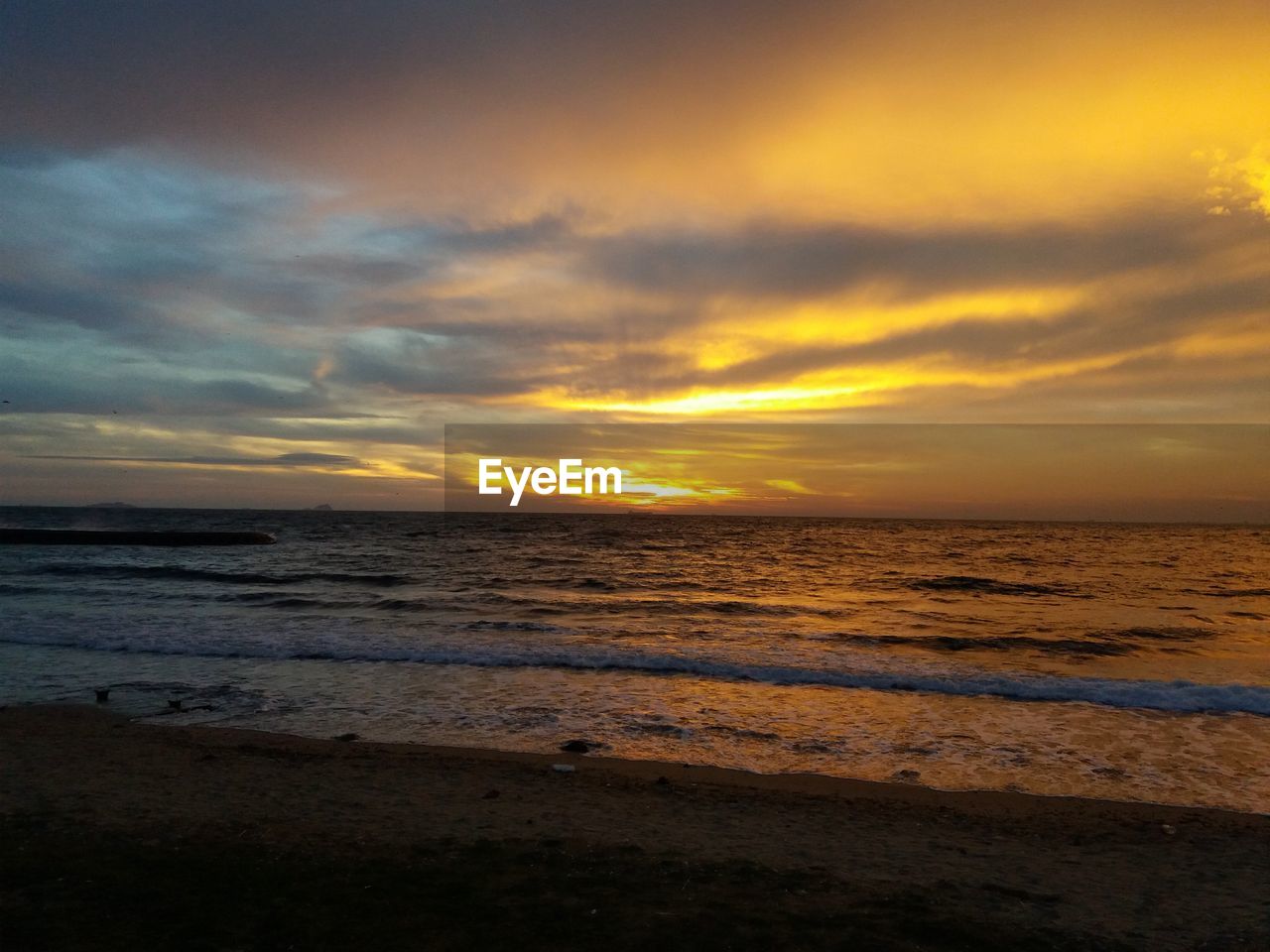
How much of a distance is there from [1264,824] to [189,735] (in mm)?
16109

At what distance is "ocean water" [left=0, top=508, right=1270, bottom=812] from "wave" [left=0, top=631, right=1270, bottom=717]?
0.09m

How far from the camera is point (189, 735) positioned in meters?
13.1

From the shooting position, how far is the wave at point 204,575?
135ft

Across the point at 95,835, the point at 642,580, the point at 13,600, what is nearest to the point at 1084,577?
the point at 642,580

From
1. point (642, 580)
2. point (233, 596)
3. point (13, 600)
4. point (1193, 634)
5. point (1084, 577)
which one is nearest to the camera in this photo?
point (1193, 634)

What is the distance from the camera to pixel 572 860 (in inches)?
312

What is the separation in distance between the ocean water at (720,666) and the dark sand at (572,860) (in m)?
1.81

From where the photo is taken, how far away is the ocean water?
13188 mm

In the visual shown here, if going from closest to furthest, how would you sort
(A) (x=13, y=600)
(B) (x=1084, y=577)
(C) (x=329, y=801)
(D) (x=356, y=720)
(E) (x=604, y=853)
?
(E) (x=604, y=853)
(C) (x=329, y=801)
(D) (x=356, y=720)
(A) (x=13, y=600)
(B) (x=1084, y=577)

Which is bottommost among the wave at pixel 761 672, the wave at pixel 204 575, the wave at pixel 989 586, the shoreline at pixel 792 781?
the wave at pixel 204 575

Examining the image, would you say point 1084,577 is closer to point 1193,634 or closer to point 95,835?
point 1193,634

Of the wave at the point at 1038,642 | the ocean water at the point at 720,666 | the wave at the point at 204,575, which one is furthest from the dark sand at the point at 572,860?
the wave at the point at 204,575

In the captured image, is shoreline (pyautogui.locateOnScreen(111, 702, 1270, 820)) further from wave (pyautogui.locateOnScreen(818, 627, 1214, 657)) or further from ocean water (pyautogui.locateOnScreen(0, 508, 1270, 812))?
wave (pyautogui.locateOnScreen(818, 627, 1214, 657))

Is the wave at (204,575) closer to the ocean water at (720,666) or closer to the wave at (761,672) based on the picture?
the ocean water at (720,666)
